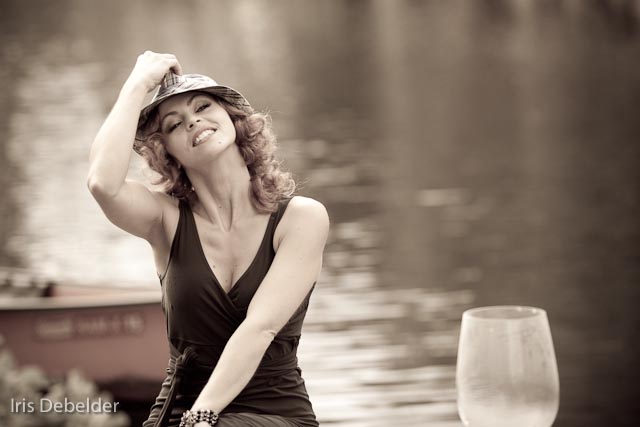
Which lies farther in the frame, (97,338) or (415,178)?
(415,178)

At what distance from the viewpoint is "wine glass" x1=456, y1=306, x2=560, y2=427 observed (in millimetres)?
2068

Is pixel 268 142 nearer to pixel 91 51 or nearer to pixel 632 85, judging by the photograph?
pixel 632 85

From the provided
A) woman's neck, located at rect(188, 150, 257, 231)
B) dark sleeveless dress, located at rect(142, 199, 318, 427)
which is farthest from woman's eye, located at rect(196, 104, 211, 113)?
dark sleeveless dress, located at rect(142, 199, 318, 427)

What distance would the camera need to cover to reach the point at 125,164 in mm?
2219

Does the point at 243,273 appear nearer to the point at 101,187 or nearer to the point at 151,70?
the point at 101,187

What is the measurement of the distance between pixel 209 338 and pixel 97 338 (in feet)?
12.1

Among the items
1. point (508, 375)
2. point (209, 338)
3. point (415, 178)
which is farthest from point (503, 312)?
point (415, 178)

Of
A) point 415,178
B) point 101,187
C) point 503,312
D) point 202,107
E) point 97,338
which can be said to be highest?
point 202,107

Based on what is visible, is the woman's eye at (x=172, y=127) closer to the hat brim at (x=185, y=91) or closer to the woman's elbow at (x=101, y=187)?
the hat brim at (x=185, y=91)

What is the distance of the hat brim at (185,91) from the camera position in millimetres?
2258

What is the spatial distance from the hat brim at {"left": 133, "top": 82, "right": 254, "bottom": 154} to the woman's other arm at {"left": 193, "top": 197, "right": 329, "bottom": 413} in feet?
0.78

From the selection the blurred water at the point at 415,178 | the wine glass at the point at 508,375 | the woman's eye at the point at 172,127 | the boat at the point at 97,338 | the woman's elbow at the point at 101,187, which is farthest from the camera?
the blurred water at the point at 415,178

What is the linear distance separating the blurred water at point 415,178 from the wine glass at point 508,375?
9.93 feet

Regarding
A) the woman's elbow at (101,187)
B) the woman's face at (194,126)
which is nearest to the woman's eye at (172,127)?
the woman's face at (194,126)
